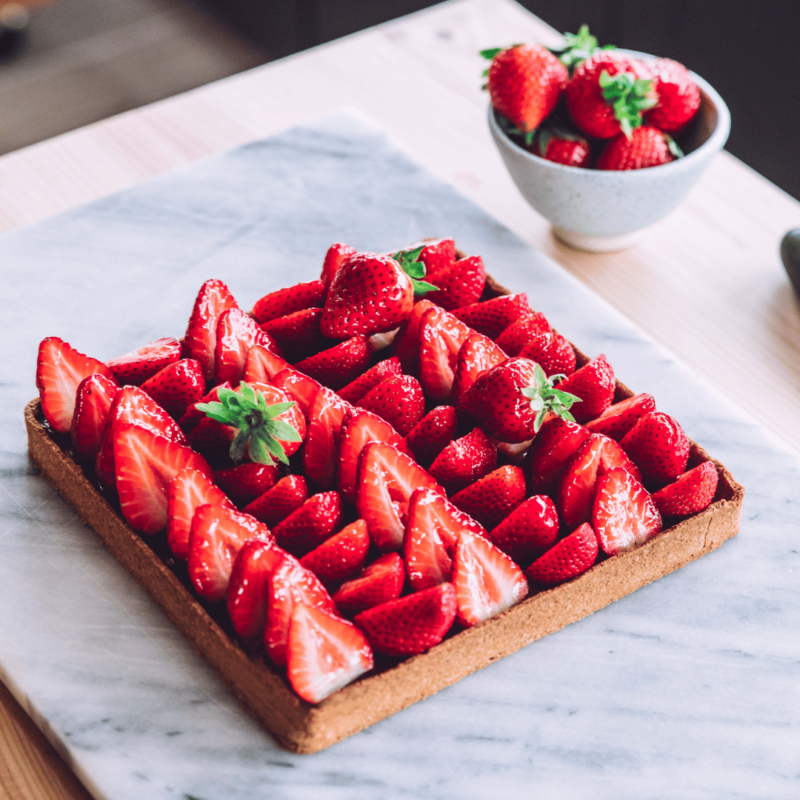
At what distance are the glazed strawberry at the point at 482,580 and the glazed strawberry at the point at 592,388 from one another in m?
0.35

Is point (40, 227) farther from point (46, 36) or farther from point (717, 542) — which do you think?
point (46, 36)

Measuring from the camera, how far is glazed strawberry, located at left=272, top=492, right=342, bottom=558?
4.88 feet

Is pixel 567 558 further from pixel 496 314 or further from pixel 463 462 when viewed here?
pixel 496 314

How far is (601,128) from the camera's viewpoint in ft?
6.93

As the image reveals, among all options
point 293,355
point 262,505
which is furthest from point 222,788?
point 293,355

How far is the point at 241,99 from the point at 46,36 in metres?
2.39

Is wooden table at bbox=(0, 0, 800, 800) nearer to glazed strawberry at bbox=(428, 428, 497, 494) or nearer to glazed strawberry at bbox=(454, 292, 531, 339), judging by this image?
glazed strawberry at bbox=(454, 292, 531, 339)

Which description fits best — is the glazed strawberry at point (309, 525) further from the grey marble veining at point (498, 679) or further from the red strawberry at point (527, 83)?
the red strawberry at point (527, 83)

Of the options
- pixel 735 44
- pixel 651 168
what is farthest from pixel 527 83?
pixel 735 44

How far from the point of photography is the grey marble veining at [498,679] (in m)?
1.42

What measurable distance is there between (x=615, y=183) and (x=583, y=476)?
0.80 metres

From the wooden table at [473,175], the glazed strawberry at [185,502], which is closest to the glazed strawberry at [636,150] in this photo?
the wooden table at [473,175]

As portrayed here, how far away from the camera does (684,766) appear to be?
4.74 ft

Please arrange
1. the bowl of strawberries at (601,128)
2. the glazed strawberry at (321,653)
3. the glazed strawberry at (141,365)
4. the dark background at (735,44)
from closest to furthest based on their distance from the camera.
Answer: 1. the glazed strawberry at (321,653)
2. the glazed strawberry at (141,365)
3. the bowl of strawberries at (601,128)
4. the dark background at (735,44)
